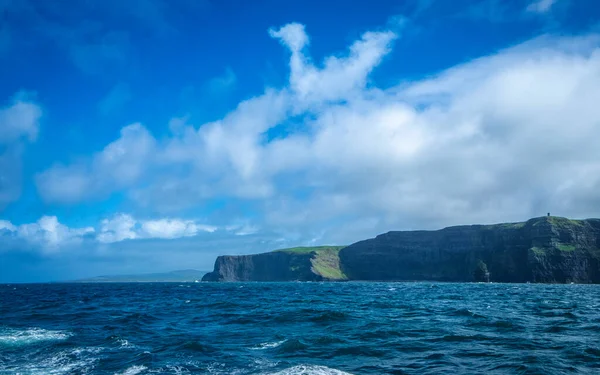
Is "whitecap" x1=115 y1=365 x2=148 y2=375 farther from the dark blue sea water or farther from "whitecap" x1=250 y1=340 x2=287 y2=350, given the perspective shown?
"whitecap" x1=250 y1=340 x2=287 y2=350

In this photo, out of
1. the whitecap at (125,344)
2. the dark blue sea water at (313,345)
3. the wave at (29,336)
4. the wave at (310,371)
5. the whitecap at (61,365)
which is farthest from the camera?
the wave at (29,336)

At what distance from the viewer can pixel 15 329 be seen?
38.6 metres

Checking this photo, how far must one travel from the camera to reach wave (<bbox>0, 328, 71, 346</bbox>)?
31.5 meters

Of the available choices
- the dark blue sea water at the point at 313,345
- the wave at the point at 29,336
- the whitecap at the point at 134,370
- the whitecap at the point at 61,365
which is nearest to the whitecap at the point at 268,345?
the dark blue sea water at the point at 313,345

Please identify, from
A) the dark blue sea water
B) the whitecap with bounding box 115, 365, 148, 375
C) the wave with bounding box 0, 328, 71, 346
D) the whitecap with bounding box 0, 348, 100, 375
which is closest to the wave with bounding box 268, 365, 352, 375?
the dark blue sea water

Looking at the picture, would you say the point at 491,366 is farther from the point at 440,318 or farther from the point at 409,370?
the point at 440,318

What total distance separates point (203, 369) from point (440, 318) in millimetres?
26629

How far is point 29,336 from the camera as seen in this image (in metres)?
33.8

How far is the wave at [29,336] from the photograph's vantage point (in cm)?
3153

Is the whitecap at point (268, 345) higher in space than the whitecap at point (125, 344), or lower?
lower

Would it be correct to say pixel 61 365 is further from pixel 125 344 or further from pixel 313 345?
pixel 313 345

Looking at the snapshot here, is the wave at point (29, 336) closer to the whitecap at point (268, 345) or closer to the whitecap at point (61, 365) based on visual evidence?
the whitecap at point (61, 365)

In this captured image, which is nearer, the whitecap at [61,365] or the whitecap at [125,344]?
the whitecap at [61,365]

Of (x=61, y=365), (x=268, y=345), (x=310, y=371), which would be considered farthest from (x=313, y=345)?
(x=61, y=365)
